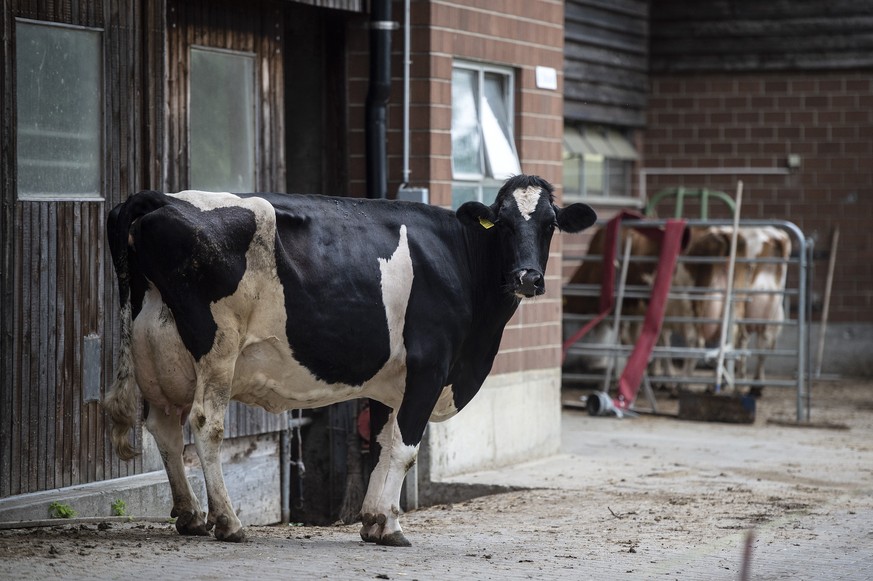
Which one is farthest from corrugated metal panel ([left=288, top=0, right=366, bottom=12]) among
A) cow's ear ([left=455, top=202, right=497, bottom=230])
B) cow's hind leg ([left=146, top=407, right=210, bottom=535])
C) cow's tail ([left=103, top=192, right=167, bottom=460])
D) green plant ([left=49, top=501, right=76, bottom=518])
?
green plant ([left=49, top=501, right=76, bottom=518])

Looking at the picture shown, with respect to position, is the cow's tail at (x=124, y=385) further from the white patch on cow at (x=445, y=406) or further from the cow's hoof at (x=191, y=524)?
the white patch on cow at (x=445, y=406)

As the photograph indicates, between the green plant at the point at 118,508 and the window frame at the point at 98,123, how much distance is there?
1773mm

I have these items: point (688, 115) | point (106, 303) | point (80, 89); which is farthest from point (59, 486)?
point (688, 115)

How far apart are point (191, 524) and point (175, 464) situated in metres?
0.33

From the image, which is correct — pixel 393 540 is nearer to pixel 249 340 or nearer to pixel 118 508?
pixel 249 340

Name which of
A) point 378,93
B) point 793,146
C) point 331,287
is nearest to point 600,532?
point 331,287

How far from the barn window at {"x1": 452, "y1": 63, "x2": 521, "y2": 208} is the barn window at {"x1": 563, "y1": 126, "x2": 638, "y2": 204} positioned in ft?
20.4

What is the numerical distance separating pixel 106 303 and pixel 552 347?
470 cm

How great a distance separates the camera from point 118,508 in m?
8.50

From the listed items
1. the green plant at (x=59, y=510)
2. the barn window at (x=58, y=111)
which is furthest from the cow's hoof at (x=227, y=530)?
the barn window at (x=58, y=111)

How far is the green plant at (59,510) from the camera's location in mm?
8078

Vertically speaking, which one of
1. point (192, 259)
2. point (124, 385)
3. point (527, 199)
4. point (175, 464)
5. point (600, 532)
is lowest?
point (600, 532)

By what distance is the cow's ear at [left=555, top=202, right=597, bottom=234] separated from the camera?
826 cm

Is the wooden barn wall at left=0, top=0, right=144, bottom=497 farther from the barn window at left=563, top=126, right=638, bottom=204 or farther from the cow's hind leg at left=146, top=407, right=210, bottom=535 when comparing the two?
the barn window at left=563, top=126, right=638, bottom=204
